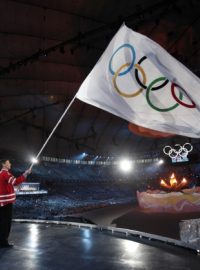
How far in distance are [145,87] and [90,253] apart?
2.03m

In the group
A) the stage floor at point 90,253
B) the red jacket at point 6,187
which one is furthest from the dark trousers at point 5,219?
the stage floor at point 90,253

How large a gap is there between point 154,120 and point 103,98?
64cm

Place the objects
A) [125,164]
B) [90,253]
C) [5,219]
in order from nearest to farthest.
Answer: [90,253]
[5,219]
[125,164]

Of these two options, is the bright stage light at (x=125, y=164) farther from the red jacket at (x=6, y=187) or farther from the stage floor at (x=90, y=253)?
the red jacket at (x=6, y=187)

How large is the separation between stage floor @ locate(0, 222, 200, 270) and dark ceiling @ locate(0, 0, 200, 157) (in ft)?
19.3

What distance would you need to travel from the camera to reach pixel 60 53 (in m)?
13.1

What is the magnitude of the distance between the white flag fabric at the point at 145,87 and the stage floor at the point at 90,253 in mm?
1383

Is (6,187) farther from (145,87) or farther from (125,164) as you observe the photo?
(125,164)

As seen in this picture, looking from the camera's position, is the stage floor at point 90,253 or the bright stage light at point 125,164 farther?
the bright stage light at point 125,164

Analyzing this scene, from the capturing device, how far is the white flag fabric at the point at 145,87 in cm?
319

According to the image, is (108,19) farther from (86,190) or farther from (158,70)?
(158,70)

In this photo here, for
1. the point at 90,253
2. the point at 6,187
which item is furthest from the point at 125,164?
the point at 90,253

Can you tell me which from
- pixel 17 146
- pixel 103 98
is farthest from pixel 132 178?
pixel 103 98

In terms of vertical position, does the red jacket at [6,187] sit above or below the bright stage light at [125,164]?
below
